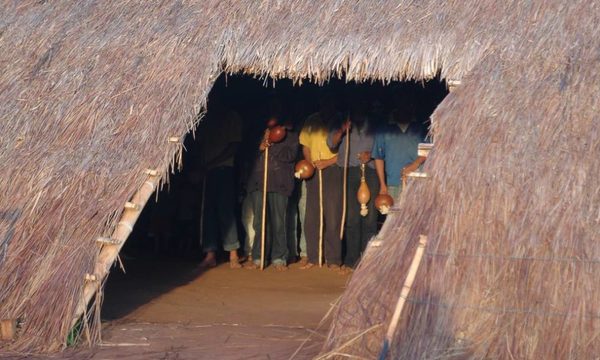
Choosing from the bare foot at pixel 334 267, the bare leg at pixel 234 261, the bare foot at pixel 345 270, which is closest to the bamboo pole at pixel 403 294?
the bare foot at pixel 345 270

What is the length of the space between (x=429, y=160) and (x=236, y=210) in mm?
4536

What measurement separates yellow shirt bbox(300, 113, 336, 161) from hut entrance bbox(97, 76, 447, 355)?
13 centimetres

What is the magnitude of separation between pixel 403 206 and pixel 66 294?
253 cm

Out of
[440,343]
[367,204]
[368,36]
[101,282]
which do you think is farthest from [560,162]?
[367,204]

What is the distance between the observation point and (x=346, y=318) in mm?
7371

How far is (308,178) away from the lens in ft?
38.1

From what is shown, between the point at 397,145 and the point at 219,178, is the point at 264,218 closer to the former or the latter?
the point at 219,178

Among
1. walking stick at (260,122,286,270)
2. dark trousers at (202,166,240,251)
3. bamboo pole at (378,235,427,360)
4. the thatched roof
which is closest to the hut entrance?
dark trousers at (202,166,240,251)

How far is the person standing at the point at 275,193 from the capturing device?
11.5m

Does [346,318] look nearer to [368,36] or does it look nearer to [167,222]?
[368,36]

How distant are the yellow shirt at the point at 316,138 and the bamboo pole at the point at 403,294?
4.38m

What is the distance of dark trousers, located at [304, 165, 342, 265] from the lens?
11.5 m

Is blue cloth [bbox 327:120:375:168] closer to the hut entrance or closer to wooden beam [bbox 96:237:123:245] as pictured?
the hut entrance

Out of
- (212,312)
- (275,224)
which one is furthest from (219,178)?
(212,312)
